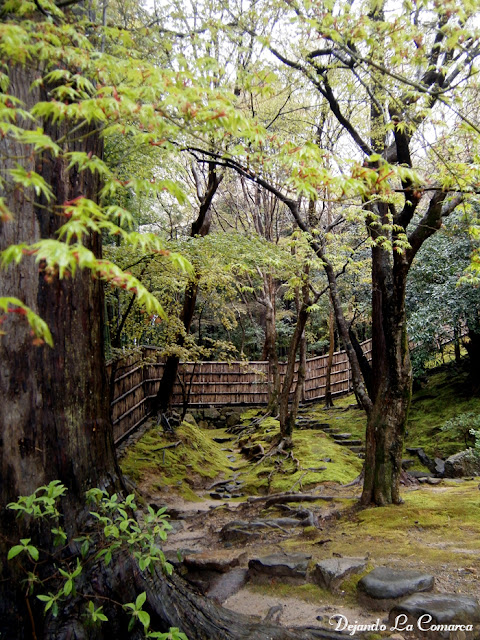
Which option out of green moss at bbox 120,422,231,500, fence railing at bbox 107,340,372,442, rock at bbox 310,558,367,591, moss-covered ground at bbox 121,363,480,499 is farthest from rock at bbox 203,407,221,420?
rock at bbox 310,558,367,591

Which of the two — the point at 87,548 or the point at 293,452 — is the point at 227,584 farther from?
the point at 293,452

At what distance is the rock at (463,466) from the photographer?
7.89 metres

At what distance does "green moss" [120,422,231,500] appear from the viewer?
8.56 m

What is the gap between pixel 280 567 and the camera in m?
3.82

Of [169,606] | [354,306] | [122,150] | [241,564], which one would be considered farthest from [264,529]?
[354,306]

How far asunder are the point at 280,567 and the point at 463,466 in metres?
5.61

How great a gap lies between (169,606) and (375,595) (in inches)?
61.0

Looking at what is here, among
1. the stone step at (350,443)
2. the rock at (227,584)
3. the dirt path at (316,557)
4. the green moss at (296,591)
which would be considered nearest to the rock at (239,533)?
the dirt path at (316,557)

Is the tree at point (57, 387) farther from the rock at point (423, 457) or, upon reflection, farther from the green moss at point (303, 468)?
the rock at point (423, 457)

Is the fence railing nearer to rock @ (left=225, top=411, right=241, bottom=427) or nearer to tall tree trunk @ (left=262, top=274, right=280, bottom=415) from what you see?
rock @ (left=225, top=411, right=241, bottom=427)

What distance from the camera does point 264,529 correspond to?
5.52 m

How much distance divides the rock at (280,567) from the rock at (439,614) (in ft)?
3.16

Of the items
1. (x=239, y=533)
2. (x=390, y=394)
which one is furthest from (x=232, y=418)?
(x=390, y=394)

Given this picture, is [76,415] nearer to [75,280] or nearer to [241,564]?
[75,280]
